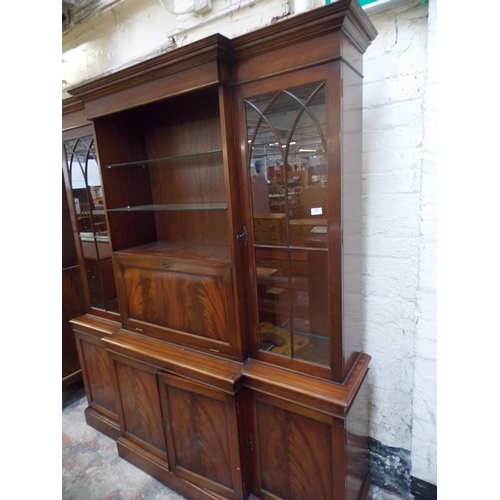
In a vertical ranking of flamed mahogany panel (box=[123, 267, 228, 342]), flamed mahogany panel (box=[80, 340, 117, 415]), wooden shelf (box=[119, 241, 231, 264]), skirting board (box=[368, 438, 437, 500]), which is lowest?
skirting board (box=[368, 438, 437, 500])

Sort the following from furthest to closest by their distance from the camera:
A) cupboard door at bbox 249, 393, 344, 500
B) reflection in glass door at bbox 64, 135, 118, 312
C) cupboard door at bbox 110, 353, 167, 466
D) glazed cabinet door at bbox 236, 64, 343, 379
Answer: reflection in glass door at bbox 64, 135, 118, 312 < cupboard door at bbox 110, 353, 167, 466 < cupboard door at bbox 249, 393, 344, 500 < glazed cabinet door at bbox 236, 64, 343, 379

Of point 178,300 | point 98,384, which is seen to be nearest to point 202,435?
point 178,300

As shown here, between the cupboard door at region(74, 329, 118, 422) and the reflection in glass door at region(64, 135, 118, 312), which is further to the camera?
the cupboard door at region(74, 329, 118, 422)

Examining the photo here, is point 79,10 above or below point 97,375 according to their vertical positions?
above

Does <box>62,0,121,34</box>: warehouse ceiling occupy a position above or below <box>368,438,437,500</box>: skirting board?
above

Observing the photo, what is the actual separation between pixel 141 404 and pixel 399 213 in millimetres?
1647

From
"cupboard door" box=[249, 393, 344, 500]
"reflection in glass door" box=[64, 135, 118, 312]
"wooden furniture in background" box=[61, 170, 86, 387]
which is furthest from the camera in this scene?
"wooden furniture in background" box=[61, 170, 86, 387]

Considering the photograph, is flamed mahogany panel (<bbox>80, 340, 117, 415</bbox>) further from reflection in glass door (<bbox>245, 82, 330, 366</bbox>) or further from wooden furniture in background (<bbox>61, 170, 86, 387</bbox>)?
reflection in glass door (<bbox>245, 82, 330, 366</bbox>)

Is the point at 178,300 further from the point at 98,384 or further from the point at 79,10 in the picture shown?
the point at 79,10

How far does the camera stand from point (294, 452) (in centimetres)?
134

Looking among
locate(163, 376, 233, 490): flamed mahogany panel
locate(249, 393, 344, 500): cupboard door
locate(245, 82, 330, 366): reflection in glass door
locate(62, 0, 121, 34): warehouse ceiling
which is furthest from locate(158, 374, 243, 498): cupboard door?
locate(62, 0, 121, 34): warehouse ceiling

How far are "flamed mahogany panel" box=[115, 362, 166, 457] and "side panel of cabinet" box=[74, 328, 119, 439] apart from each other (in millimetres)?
189

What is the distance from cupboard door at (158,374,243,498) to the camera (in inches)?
56.8
